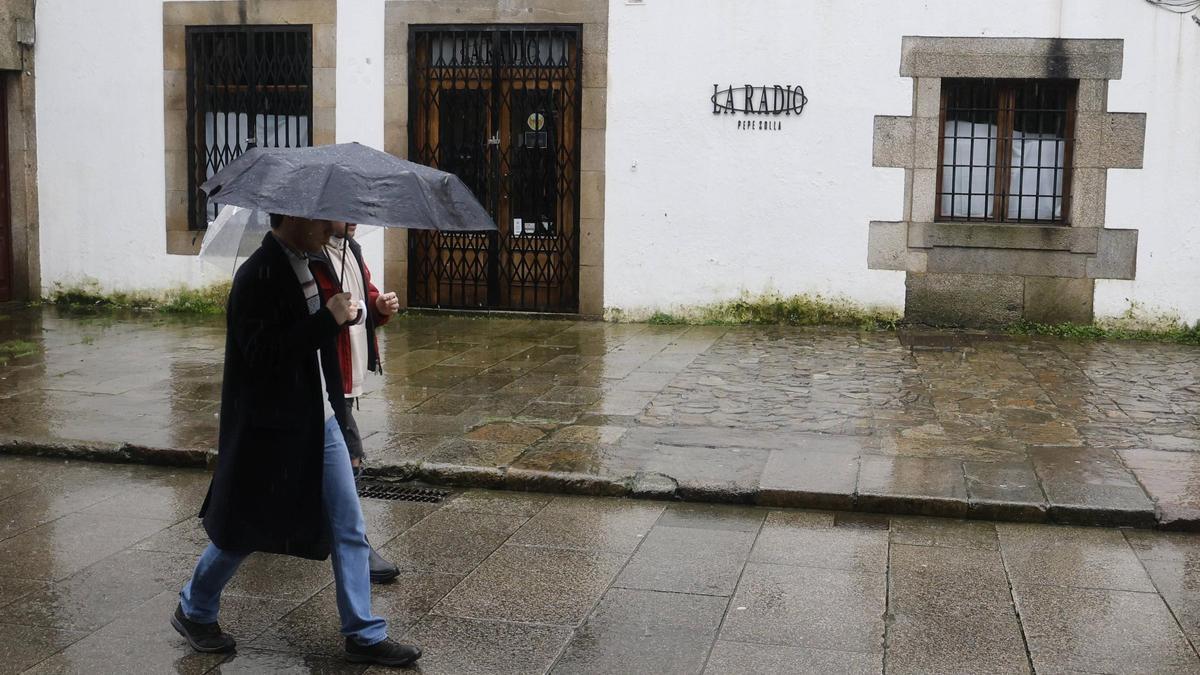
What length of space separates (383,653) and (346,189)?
4.89 ft

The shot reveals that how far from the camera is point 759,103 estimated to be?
12.3m

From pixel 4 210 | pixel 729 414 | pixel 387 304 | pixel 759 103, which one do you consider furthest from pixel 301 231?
pixel 4 210

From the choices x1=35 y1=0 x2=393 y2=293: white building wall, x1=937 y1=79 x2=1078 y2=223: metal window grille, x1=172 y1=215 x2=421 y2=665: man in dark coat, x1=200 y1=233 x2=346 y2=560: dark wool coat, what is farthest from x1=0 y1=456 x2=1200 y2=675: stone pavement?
x1=35 y1=0 x2=393 y2=293: white building wall

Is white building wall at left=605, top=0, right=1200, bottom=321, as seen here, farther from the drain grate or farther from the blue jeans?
the blue jeans

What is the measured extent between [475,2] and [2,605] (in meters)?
9.13

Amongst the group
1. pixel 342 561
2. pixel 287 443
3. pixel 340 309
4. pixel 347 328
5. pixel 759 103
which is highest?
pixel 759 103

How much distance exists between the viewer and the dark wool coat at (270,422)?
13.5 ft

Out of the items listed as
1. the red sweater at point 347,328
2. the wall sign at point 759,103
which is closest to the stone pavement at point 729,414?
the red sweater at point 347,328

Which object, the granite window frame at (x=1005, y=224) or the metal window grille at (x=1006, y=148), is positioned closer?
the granite window frame at (x=1005, y=224)

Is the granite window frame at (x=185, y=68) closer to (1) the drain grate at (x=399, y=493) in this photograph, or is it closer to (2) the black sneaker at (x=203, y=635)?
(1) the drain grate at (x=399, y=493)

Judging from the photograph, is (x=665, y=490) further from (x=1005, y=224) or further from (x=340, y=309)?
(x=1005, y=224)

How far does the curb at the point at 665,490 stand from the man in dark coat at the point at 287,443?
2.33m

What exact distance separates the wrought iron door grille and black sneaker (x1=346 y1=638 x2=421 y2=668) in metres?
8.89

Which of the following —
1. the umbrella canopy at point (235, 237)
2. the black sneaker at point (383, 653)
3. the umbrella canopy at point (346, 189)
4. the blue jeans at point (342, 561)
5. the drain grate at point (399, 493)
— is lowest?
the drain grate at point (399, 493)
